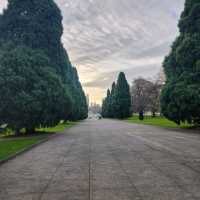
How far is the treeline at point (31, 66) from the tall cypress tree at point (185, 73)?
9.87 m

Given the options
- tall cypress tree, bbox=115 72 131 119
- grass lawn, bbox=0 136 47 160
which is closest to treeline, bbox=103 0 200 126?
grass lawn, bbox=0 136 47 160

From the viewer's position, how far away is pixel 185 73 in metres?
25.4

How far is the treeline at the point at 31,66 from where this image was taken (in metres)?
18.1

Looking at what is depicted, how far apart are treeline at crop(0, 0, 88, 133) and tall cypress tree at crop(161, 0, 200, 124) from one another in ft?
32.4

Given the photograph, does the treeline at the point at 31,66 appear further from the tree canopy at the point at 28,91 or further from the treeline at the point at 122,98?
the treeline at the point at 122,98

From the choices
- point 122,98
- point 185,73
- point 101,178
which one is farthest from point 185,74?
point 122,98

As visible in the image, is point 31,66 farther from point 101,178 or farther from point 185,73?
point 101,178

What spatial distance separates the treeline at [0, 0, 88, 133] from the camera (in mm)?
18078

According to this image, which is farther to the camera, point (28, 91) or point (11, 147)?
point (28, 91)

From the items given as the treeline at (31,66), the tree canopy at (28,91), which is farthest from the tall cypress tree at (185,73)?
the tree canopy at (28,91)

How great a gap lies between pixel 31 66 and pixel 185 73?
47.9ft

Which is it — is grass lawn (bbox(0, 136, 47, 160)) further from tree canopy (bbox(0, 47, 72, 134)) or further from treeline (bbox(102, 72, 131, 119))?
treeline (bbox(102, 72, 131, 119))

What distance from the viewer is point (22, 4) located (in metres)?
23.4

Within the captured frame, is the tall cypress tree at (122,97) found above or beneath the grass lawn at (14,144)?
above
